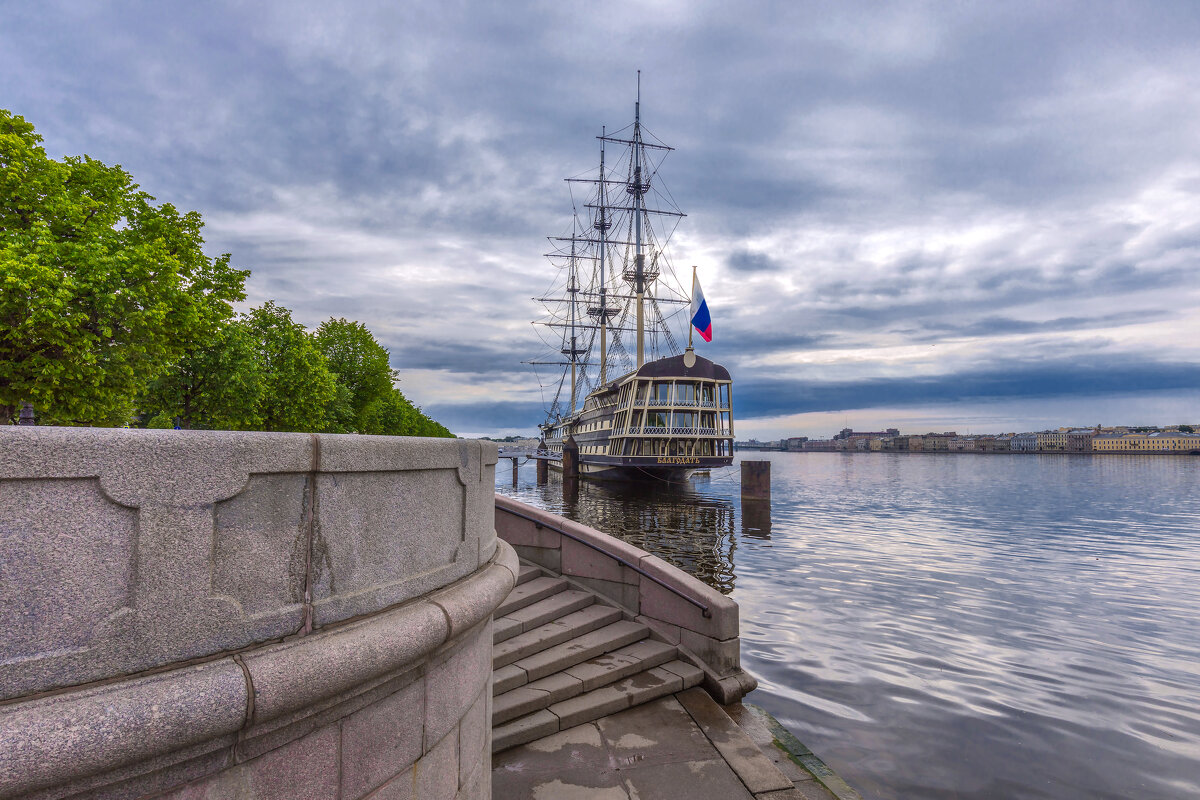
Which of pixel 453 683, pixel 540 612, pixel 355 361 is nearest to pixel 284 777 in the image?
pixel 453 683

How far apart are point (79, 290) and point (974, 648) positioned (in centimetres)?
2340

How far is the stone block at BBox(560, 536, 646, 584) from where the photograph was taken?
9.16 m

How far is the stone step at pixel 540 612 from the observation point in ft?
26.4

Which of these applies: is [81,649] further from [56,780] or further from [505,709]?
[505,709]

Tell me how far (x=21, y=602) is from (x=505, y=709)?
16.9 feet

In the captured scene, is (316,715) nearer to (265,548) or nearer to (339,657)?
(339,657)

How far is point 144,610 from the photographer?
7.77ft

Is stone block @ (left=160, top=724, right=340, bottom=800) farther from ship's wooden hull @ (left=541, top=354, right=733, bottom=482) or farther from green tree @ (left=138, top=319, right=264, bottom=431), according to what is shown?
ship's wooden hull @ (left=541, top=354, right=733, bottom=482)

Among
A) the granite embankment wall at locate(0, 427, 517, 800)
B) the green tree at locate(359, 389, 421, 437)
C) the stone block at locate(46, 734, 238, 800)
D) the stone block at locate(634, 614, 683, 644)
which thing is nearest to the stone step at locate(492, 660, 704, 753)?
the stone block at locate(634, 614, 683, 644)

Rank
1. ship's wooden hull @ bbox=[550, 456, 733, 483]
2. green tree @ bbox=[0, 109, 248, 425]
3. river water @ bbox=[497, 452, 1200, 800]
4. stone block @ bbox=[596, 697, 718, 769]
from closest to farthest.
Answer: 1. stone block @ bbox=[596, 697, 718, 769]
2. river water @ bbox=[497, 452, 1200, 800]
3. green tree @ bbox=[0, 109, 248, 425]
4. ship's wooden hull @ bbox=[550, 456, 733, 483]

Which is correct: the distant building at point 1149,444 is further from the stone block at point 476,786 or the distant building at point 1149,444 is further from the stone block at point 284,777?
the stone block at point 284,777

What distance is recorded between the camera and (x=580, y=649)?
791 cm

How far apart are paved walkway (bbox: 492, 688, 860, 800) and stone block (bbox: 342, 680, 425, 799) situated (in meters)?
2.54

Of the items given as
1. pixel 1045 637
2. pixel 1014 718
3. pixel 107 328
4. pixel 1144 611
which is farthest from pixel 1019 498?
pixel 107 328
